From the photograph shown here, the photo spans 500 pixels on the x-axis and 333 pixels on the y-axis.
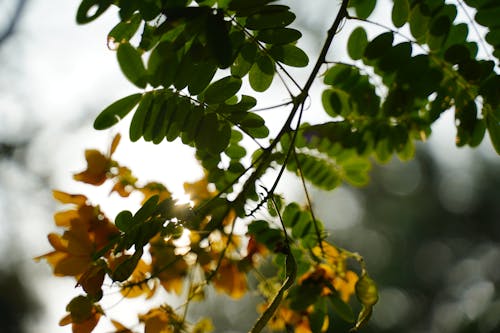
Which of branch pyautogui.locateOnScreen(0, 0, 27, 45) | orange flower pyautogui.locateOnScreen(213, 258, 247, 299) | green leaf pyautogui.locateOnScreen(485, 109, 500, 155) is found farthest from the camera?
branch pyautogui.locateOnScreen(0, 0, 27, 45)

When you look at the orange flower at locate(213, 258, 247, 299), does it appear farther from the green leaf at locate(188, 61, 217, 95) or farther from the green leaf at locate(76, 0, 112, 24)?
the green leaf at locate(76, 0, 112, 24)

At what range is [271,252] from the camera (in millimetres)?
1370

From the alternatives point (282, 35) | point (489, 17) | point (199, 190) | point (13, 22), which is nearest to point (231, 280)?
point (199, 190)

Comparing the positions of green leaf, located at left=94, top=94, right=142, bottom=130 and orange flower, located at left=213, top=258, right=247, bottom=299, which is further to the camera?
orange flower, located at left=213, top=258, right=247, bottom=299

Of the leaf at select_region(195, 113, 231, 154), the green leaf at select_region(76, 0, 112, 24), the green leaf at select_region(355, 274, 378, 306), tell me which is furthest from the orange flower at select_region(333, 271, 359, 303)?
the green leaf at select_region(76, 0, 112, 24)

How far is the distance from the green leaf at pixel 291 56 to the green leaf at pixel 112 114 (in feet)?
0.87

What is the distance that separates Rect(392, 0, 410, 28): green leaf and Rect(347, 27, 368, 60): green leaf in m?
0.17

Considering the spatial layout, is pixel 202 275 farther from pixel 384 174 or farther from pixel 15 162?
pixel 384 174

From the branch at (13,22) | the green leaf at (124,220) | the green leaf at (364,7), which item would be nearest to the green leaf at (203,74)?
the green leaf at (124,220)

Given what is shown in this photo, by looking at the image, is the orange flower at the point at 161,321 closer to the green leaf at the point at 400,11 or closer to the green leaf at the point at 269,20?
the green leaf at the point at 269,20

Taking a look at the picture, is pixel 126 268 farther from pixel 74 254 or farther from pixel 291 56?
pixel 291 56

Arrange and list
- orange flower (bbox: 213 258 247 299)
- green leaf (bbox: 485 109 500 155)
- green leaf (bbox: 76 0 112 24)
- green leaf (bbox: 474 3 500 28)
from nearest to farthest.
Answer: green leaf (bbox: 76 0 112 24) < green leaf (bbox: 474 3 500 28) < green leaf (bbox: 485 109 500 155) < orange flower (bbox: 213 258 247 299)

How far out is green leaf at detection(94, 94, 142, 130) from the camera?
112cm

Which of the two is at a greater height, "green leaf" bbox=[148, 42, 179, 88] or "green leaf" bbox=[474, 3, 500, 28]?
"green leaf" bbox=[474, 3, 500, 28]
